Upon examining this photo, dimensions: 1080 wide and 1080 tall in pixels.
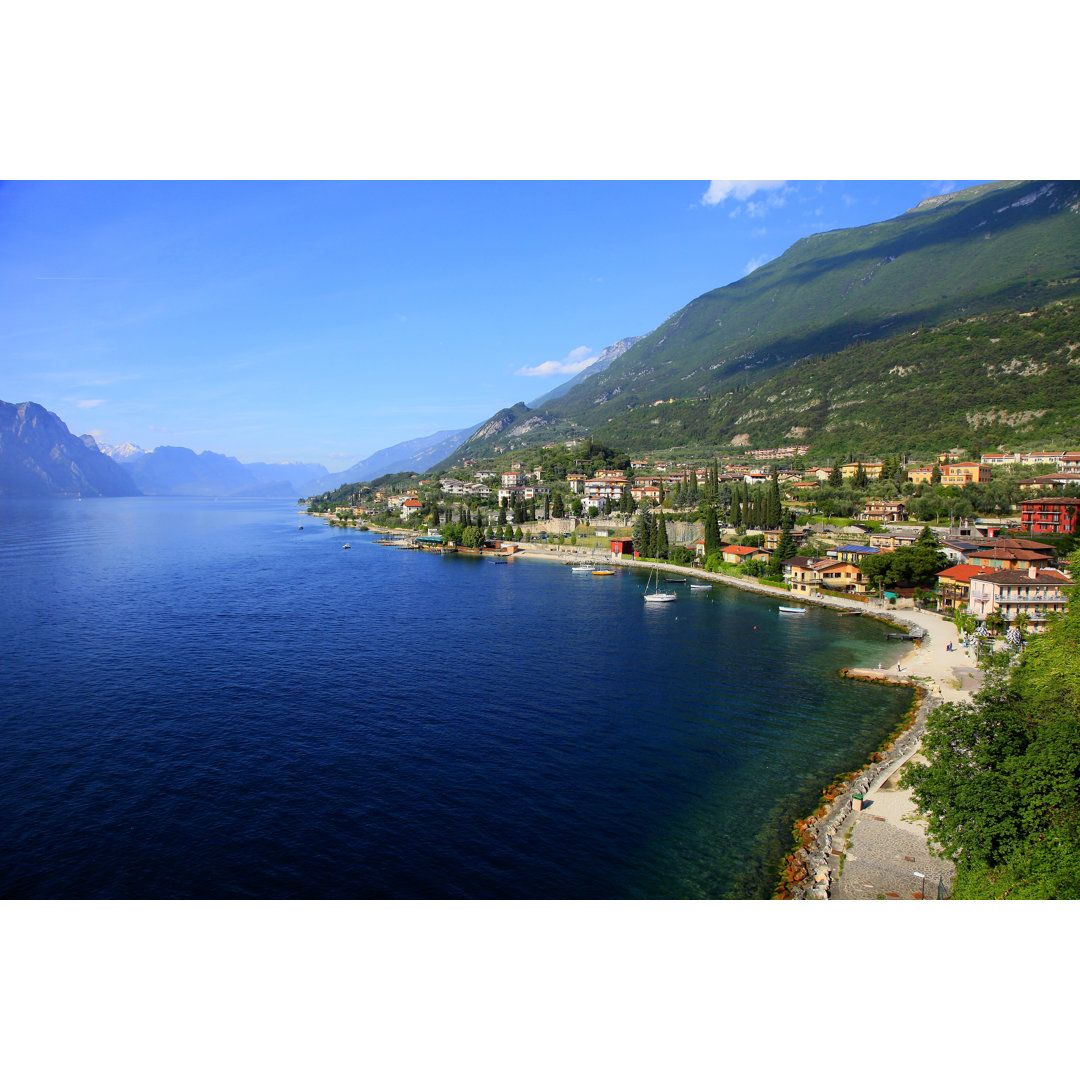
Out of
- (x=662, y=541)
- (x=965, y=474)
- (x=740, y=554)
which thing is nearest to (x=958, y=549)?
(x=740, y=554)

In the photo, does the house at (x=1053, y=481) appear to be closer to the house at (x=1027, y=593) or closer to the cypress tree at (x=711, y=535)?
the cypress tree at (x=711, y=535)

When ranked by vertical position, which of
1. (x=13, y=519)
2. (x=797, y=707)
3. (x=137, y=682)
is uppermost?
(x=13, y=519)

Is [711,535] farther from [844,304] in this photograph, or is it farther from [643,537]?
[844,304]

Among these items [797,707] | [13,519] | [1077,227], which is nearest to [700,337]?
[1077,227]

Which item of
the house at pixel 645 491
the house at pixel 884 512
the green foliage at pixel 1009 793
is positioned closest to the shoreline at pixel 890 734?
the green foliage at pixel 1009 793

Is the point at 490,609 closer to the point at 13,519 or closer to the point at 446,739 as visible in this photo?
the point at 446,739

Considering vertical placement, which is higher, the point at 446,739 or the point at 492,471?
the point at 492,471
